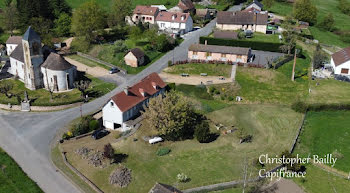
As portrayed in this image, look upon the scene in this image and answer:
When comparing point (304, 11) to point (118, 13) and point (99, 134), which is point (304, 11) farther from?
point (99, 134)

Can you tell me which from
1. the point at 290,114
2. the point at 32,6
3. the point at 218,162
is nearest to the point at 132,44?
the point at 32,6

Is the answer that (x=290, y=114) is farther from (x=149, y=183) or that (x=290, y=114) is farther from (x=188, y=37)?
(x=188, y=37)

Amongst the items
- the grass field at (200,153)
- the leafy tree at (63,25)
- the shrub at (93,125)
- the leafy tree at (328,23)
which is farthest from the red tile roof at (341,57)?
the leafy tree at (63,25)

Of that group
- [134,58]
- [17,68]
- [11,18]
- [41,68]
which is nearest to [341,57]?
[134,58]

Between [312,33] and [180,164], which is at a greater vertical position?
[312,33]

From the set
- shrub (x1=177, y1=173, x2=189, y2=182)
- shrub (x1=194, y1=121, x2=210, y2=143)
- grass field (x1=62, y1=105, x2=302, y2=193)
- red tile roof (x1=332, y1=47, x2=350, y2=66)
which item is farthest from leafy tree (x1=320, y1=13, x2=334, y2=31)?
shrub (x1=177, y1=173, x2=189, y2=182)

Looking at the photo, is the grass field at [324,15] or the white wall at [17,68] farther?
the grass field at [324,15]

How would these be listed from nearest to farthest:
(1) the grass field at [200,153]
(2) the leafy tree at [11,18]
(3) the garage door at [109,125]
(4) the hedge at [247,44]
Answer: (1) the grass field at [200,153], (3) the garage door at [109,125], (4) the hedge at [247,44], (2) the leafy tree at [11,18]

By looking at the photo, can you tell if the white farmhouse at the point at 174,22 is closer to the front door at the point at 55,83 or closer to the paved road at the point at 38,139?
the paved road at the point at 38,139
